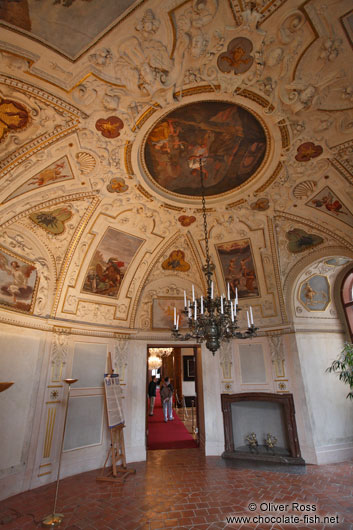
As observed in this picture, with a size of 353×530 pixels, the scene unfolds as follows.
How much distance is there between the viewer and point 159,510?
18.0 ft

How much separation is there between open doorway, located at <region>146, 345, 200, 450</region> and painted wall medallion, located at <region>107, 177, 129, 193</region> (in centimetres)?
615

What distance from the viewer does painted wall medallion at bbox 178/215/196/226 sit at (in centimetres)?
878

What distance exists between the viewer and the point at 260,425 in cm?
953

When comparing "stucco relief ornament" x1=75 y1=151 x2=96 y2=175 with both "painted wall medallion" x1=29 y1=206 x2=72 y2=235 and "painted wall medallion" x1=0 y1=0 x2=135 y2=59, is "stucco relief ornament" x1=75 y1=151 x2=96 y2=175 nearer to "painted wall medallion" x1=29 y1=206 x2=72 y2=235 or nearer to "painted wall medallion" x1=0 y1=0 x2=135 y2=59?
"painted wall medallion" x1=29 y1=206 x2=72 y2=235

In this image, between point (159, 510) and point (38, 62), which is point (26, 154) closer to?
point (38, 62)

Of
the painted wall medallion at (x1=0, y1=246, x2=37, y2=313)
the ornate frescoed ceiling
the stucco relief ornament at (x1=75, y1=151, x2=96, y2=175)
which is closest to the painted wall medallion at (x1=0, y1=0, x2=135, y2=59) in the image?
the ornate frescoed ceiling

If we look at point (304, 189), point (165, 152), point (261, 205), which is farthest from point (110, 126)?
point (304, 189)

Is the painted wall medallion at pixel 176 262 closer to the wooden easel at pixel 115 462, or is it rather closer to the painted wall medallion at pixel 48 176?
the painted wall medallion at pixel 48 176

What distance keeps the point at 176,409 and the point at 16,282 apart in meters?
14.7

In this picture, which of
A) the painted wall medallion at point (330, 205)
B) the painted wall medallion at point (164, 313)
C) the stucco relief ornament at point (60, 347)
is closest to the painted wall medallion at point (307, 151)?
the painted wall medallion at point (330, 205)

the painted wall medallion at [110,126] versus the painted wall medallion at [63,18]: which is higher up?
the painted wall medallion at [110,126]

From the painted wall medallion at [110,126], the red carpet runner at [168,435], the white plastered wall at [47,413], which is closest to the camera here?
the painted wall medallion at [110,126]

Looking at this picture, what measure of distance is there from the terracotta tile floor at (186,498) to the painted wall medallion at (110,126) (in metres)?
7.93

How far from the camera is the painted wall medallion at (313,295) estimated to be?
389 inches
